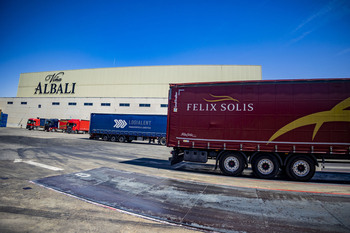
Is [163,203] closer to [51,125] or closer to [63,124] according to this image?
[63,124]

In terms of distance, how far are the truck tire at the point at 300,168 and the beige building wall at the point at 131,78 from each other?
→ 3770 centimetres

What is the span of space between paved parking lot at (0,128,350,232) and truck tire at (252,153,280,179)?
492 millimetres

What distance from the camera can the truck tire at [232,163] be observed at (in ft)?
28.8

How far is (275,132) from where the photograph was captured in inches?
328

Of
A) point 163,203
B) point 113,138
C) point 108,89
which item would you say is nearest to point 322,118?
point 163,203

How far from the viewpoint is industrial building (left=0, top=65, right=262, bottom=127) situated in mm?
43188

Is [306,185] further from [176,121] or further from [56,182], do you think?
[56,182]

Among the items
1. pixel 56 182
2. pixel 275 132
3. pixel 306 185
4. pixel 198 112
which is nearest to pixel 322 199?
pixel 306 185

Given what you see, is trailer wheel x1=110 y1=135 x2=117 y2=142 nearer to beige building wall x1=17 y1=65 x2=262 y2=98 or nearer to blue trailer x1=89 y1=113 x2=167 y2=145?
blue trailer x1=89 y1=113 x2=167 y2=145

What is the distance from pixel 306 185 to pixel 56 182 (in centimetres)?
1048

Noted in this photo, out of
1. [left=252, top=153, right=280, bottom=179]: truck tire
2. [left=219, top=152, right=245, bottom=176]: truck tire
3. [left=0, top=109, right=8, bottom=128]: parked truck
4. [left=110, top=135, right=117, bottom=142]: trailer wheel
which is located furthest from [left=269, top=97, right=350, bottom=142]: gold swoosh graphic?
[left=0, top=109, right=8, bottom=128]: parked truck

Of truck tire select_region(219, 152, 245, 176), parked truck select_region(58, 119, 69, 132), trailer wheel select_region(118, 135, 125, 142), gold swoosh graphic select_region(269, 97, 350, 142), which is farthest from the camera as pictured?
parked truck select_region(58, 119, 69, 132)

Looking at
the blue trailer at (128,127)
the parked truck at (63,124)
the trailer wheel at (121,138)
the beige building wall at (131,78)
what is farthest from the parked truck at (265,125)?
the parked truck at (63,124)

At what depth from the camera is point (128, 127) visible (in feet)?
85.2
